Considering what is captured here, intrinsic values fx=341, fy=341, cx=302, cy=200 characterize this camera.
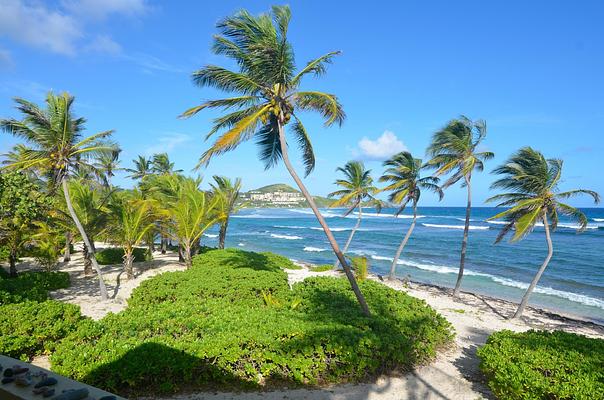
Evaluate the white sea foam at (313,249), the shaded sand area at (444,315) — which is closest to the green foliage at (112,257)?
the shaded sand area at (444,315)

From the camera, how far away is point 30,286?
1170cm

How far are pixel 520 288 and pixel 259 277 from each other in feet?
58.7

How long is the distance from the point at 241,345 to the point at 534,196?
45.1 feet

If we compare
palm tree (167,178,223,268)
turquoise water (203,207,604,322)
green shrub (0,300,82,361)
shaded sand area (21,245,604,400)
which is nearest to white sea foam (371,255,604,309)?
turquoise water (203,207,604,322)

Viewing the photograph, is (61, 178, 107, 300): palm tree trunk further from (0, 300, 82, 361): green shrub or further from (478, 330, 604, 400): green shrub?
(478, 330, 604, 400): green shrub

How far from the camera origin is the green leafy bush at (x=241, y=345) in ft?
19.4

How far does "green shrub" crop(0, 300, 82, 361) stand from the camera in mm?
6926

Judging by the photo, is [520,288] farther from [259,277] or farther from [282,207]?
[282,207]

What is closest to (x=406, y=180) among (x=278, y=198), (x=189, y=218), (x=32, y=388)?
(x=189, y=218)

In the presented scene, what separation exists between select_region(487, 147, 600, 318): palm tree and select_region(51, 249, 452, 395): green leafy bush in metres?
7.16

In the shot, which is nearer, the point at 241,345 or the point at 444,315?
the point at 241,345

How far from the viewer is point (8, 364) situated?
12.9ft

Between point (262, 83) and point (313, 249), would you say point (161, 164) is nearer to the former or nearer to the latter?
point (313, 249)

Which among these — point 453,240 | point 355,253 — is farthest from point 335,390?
point 453,240
